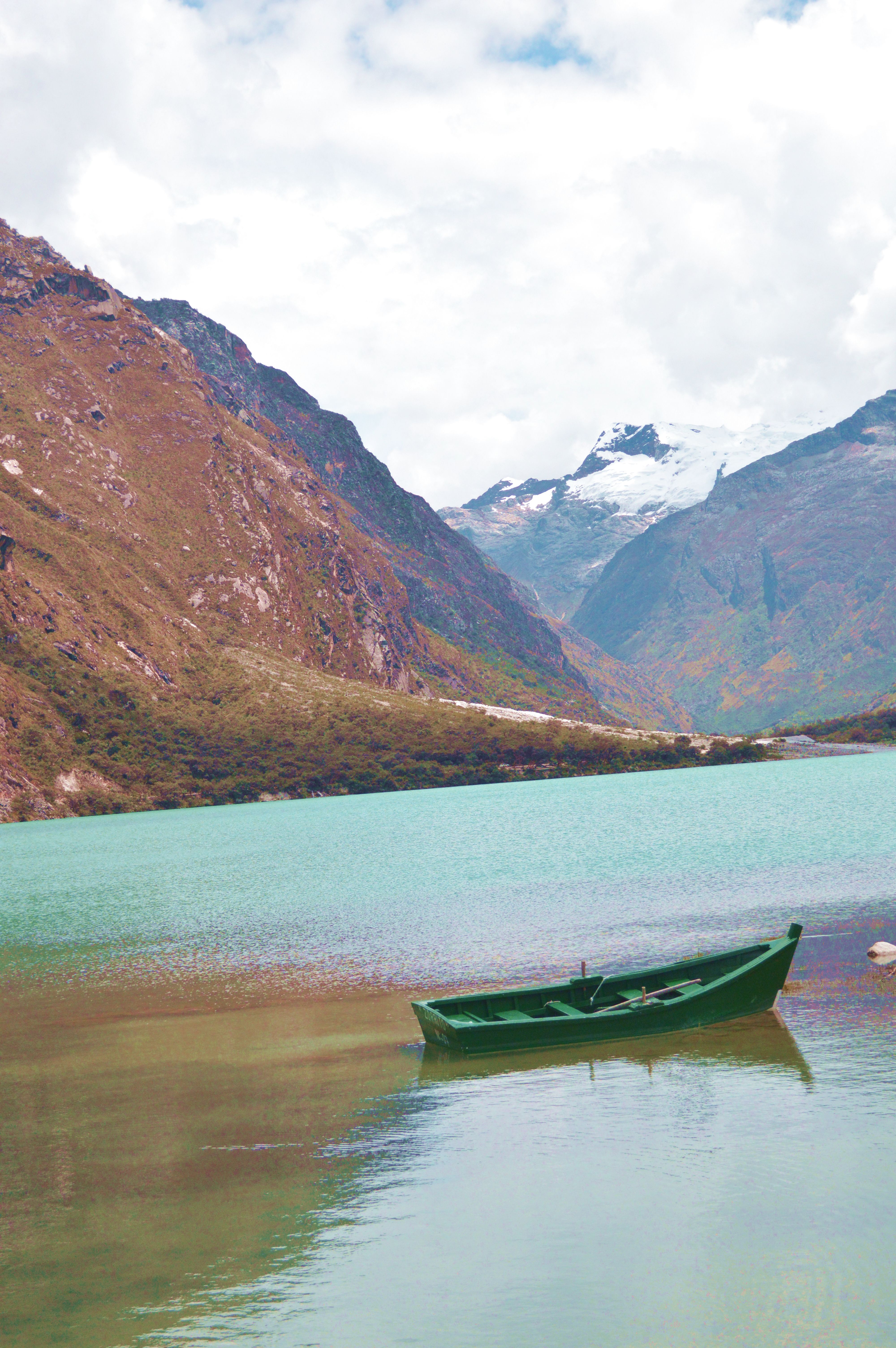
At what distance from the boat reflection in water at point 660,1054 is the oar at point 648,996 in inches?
46.6

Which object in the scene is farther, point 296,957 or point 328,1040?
point 296,957

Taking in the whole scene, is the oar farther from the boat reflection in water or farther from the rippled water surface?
the rippled water surface

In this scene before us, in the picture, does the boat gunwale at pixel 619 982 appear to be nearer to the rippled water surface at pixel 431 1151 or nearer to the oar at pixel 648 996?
the oar at pixel 648 996

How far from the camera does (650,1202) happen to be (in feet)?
85.1

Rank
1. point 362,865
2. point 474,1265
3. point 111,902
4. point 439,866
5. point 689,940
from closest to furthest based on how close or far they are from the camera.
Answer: point 474,1265 → point 689,940 → point 111,902 → point 439,866 → point 362,865

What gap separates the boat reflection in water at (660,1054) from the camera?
36.8m

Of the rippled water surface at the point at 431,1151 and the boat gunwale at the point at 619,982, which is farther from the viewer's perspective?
the boat gunwale at the point at 619,982

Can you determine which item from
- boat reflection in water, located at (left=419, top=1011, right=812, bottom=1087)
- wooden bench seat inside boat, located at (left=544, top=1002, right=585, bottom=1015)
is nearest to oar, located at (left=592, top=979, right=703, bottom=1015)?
wooden bench seat inside boat, located at (left=544, top=1002, right=585, bottom=1015)

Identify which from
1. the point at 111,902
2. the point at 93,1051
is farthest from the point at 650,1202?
the point at 111,902

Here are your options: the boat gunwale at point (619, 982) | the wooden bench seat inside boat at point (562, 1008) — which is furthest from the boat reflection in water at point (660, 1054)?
the wooden bench seat inside boat at point (562, 1008)

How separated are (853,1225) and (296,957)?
4234 cm

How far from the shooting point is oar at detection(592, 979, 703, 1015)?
4019cm

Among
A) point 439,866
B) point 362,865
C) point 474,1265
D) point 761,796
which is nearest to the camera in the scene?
point 474,1265

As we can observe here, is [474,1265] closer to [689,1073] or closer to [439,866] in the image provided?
[689,1073]
